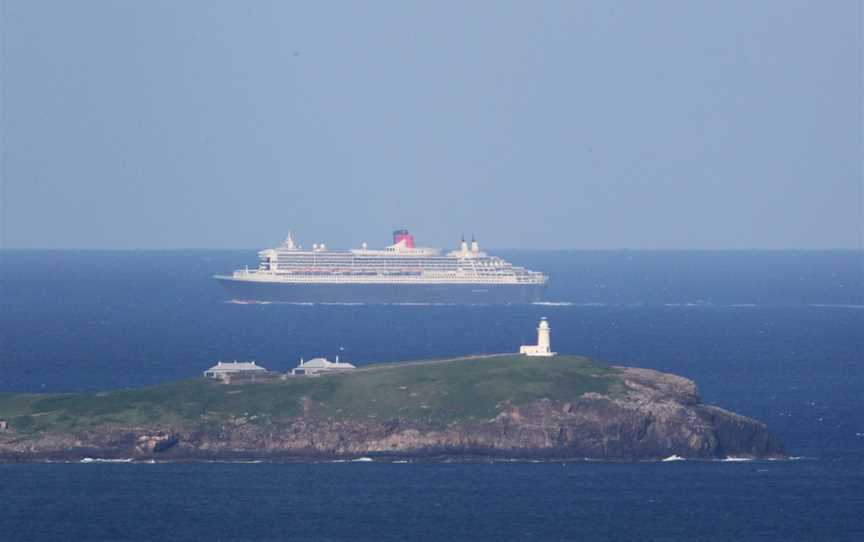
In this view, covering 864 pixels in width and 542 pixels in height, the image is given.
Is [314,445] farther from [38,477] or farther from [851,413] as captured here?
[851,413]

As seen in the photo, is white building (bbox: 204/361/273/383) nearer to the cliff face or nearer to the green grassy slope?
the green grassy slope

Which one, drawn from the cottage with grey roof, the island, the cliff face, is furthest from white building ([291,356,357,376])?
the cliff face

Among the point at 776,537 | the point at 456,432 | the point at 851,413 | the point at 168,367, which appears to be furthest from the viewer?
the point at 168,367

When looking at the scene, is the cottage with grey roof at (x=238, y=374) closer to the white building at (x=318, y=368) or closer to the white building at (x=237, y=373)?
the white building at (x=237, y=373)

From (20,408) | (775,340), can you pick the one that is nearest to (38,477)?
(20,408)

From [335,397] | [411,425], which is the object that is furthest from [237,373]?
[411,425]

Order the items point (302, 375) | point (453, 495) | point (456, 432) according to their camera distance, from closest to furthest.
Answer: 1. point (453, 495)
2. point (456, 432)
3. point (302, 375)

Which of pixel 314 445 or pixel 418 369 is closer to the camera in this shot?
pixel 314 445
